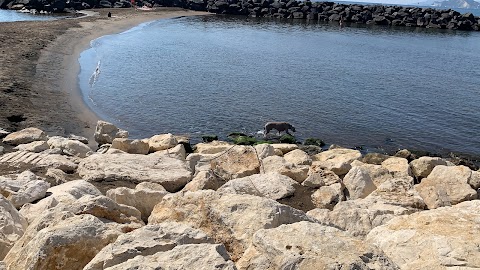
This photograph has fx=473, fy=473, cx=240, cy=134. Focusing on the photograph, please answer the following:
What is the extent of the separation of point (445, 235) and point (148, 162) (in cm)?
691

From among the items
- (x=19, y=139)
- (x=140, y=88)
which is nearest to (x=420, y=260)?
(x=19, y=139)

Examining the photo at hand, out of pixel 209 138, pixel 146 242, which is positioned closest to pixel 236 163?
pixel 146 242

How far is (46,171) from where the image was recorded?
32.7 feet

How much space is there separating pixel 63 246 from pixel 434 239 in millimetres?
4057

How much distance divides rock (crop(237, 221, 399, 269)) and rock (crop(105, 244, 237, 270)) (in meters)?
0.43

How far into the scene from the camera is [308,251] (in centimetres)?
459

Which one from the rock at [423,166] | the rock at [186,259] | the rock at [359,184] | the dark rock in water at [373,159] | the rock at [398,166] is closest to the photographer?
the rock at [186,259]

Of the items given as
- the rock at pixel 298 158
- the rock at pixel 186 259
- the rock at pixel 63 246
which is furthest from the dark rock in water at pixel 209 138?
the rock at pixel 186 259

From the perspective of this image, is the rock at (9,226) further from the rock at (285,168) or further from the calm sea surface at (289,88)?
the calm sea surface at (289,88)

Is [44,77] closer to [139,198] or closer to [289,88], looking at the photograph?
[289,88]

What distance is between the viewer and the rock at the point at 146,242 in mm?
4520

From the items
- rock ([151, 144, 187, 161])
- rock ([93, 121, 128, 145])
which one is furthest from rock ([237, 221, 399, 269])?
rock ([93, 121, 128, 145])

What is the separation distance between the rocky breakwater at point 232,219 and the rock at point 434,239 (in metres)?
0.01

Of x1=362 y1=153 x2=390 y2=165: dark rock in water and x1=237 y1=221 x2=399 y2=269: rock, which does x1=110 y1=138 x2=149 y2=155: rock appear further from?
x1=237 y1=221 x2=399 y2=269: rock
